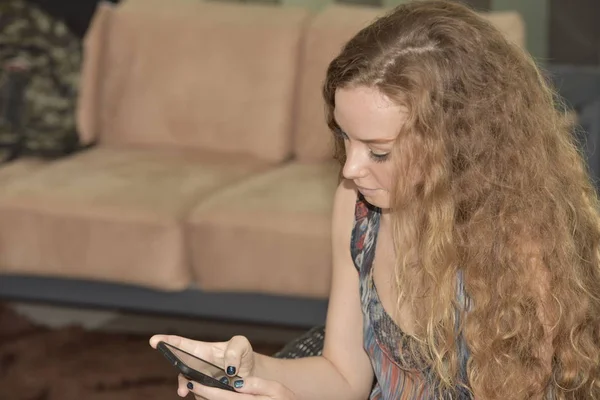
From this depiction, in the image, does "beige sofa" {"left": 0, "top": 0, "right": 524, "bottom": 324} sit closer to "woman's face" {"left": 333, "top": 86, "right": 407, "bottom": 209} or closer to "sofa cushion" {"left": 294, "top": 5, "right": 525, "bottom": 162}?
"sofa cushion" {"left": 294, "top": 5, "right": 525, "bottom": 162}

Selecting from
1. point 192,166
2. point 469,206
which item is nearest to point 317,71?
point 192,166

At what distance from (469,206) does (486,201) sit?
0.09ft

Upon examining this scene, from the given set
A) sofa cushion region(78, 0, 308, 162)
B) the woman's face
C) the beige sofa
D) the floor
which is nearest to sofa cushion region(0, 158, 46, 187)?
the beige sofa

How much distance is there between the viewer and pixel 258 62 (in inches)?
146

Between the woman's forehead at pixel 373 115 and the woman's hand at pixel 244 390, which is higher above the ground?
the woman's forehead at pixel 373 115

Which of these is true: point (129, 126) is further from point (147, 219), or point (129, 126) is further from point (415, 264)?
point (415, 264)

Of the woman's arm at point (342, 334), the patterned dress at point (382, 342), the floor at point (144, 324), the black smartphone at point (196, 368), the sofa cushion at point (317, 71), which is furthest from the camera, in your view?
the sofa cushion at point (317, 71)

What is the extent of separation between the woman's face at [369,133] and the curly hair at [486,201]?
1 centimetres

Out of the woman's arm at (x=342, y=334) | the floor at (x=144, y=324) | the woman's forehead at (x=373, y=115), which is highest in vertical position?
the woman's forehead at (x=373, y=115)

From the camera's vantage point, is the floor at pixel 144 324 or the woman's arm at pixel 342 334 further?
the floor at pixel 144 324

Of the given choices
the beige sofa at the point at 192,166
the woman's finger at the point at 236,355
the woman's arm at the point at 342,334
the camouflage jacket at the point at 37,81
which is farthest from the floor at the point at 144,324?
the woman's finger at the point at 236,355

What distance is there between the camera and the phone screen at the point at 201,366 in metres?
1.56

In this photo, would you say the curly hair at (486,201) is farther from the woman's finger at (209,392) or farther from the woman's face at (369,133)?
the woman's finger at (209,392)

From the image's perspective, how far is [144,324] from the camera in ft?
Result: 11.6
